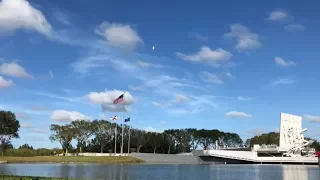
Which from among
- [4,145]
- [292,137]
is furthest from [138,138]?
[292,137]

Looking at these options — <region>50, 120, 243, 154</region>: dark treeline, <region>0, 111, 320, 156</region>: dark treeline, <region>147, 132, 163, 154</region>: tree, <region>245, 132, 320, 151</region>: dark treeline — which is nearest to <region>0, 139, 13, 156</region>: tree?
<region>0, 111, 320, 156</region>: dark treeline

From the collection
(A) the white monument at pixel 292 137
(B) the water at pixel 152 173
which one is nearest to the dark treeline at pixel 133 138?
(A) the white monument at pixel 292 137

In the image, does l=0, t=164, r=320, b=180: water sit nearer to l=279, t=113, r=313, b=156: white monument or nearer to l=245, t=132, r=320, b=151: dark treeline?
l=279, t=113, r=313, b=156: white monument

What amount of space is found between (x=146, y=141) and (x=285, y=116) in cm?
5380

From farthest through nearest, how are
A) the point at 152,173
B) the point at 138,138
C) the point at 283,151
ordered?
the point at 138,138 → the point at 283,151 → the point at 152,173

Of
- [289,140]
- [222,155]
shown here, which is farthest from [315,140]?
[222,155]

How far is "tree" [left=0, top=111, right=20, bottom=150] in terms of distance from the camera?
108062 millimetres

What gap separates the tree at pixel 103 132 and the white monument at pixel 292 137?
6240 cm

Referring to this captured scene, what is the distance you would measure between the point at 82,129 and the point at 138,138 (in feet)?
79.4

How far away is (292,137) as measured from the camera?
461ft

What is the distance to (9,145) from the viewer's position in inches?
4675

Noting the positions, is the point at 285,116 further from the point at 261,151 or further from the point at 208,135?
the point at 208,135

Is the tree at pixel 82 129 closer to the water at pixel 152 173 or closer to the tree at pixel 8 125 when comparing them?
the tree at pixel 8 125

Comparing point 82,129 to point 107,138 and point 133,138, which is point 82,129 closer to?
point 107,138
